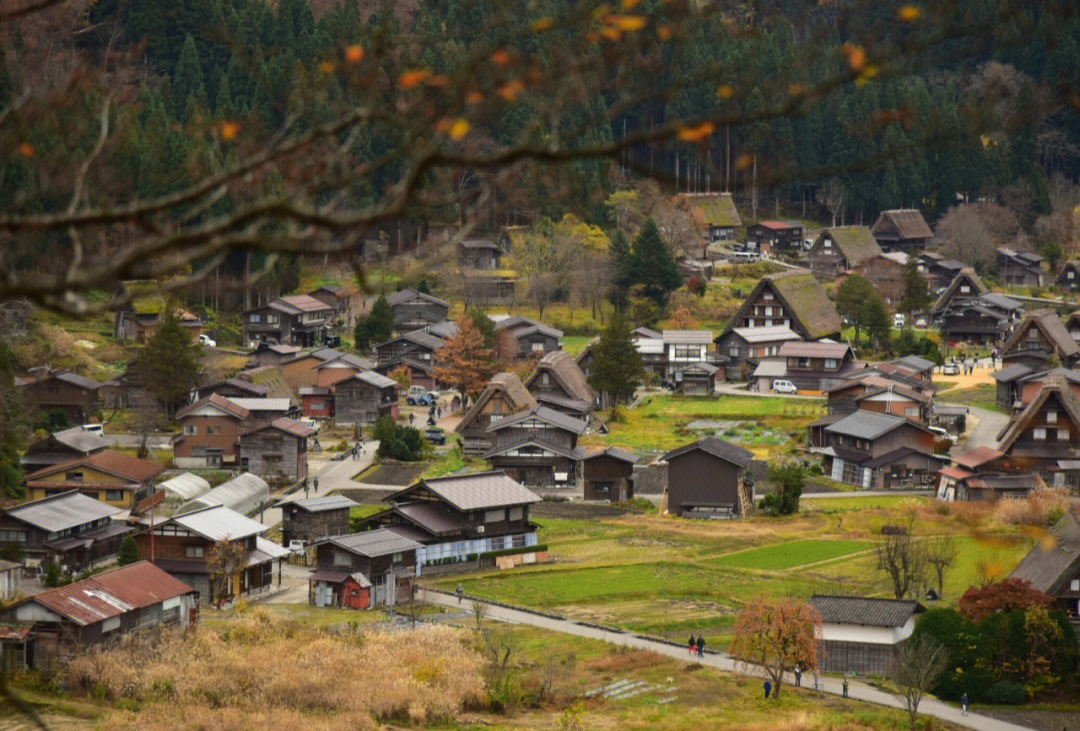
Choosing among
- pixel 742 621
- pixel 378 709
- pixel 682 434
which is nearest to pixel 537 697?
pixel 378 709

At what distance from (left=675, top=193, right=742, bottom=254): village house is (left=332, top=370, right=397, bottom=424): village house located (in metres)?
25.0

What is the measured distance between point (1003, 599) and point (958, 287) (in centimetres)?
3513

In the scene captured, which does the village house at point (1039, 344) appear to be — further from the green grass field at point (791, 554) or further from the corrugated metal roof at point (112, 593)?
the corrugated metal roof at point (112, 593)

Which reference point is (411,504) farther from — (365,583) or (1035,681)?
(1035,681)

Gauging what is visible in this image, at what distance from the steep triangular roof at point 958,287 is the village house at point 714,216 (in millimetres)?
12431

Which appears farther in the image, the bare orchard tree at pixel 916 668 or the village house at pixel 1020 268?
the village house at pixel 1020 268

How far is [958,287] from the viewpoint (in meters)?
56.7

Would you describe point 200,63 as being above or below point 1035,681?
above

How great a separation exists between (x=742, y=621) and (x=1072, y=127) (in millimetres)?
57605

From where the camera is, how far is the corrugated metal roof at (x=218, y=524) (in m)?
28.2

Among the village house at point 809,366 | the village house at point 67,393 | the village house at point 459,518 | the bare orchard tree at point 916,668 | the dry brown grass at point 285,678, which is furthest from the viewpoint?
the village house at point 809,366

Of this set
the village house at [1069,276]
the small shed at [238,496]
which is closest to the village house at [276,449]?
the small shed at [238,496]

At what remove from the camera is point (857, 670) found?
78.7 feet

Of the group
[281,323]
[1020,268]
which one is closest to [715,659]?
[281,323]
